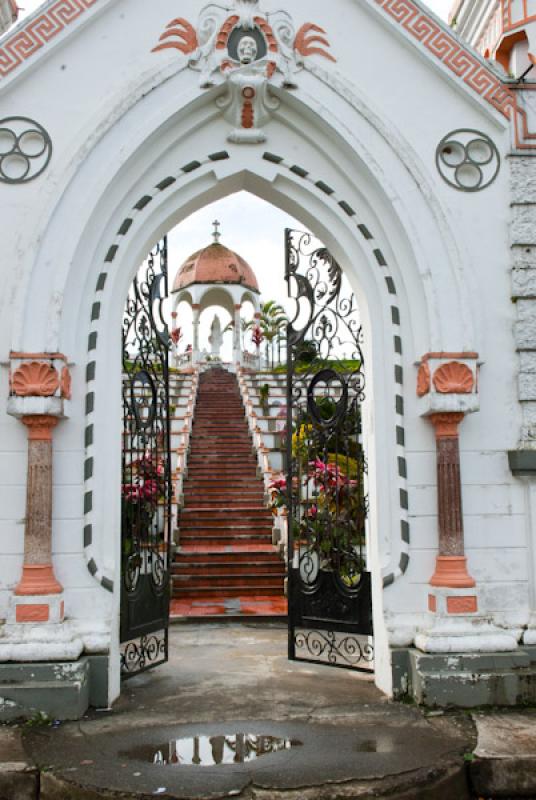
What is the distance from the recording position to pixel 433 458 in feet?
19.2

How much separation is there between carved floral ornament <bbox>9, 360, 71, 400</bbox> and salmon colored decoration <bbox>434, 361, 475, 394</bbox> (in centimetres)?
264

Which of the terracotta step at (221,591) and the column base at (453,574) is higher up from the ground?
the column base at (453,574)

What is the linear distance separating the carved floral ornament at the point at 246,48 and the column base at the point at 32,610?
3850mm

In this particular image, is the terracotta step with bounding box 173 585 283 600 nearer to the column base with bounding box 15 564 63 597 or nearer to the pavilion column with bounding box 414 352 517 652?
the pavilion column with bounding box 414 352 517 652

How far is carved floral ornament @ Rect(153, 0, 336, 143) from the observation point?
5.93 m

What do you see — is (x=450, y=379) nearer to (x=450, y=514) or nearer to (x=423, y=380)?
(x=423, y=380)

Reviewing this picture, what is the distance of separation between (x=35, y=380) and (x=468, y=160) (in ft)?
11.8

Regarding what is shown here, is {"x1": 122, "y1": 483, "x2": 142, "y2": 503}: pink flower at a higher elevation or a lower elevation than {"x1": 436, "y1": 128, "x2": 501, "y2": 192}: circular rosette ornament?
lower

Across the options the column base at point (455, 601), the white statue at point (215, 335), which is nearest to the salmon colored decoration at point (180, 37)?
Result: the column base at point (455, 601)

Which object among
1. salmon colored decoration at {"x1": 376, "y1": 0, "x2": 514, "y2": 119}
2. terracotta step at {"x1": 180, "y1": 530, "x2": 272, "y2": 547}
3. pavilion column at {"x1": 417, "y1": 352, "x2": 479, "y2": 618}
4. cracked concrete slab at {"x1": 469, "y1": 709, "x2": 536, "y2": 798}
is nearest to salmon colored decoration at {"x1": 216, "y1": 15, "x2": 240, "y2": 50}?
salmon colored decoration at {"x1": 376, "y1": 0, "x2": 514, "y2": 119}

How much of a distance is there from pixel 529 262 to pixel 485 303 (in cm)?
46

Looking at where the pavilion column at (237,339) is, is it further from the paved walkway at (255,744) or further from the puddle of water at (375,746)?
the puddle of water at (375,746)

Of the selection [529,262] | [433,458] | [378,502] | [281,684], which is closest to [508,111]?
[529,262]

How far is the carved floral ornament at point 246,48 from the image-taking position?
593cm
